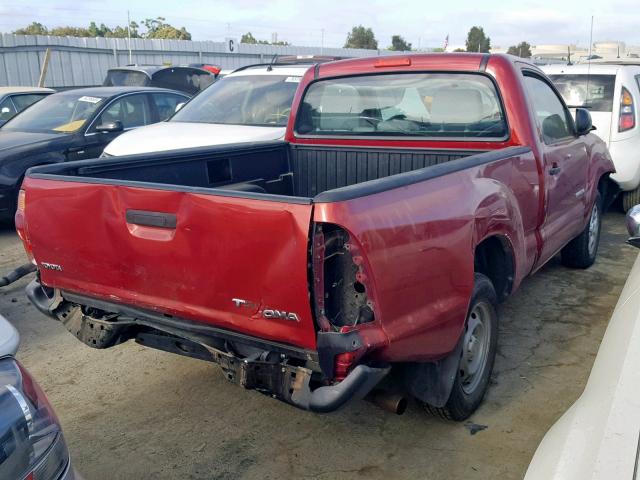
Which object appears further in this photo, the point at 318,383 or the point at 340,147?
the point at 340,147

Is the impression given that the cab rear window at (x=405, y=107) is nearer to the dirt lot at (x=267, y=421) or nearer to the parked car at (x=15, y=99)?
the dirt lot at (x=267, y=421)

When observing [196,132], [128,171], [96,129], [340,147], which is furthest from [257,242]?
[96,129]

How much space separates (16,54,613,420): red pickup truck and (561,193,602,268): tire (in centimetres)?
129

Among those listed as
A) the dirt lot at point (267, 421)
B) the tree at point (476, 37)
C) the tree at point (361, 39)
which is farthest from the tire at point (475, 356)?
the tree at point (361, 39)

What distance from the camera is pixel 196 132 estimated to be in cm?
686

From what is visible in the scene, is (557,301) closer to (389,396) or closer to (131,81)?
(389,396)

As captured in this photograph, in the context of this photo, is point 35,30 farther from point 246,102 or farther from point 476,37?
point 246,102

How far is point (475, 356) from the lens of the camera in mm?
3562

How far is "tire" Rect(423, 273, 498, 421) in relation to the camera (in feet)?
10.9

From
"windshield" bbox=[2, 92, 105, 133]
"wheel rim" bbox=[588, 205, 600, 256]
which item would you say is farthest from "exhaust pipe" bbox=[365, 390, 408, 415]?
"windshield" bbox=[2, 92, 105, 133]

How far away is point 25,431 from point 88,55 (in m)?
22.8

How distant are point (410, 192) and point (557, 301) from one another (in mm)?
2920

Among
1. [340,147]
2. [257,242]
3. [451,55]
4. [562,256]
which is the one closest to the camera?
[257,242]

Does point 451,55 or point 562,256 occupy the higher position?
point 451,55
